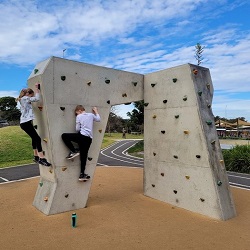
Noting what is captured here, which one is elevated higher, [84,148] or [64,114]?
[64,114]

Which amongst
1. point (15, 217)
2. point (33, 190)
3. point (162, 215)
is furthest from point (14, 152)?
point (162, 215)

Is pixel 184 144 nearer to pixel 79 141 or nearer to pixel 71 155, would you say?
pixel 79 141

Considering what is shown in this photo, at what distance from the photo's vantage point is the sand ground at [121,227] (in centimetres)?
485

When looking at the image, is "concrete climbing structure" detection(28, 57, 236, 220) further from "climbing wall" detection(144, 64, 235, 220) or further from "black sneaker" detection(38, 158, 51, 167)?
"black sneaker" detection(38, 158, 51, 167)

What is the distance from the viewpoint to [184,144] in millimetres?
6996

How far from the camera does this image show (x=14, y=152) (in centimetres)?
1931

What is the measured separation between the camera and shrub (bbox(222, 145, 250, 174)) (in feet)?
45.9

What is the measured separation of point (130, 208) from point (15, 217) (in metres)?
2.88

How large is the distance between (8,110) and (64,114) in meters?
50.0

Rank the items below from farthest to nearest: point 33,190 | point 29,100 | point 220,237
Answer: point 33,190, point 29,100, point 220,237

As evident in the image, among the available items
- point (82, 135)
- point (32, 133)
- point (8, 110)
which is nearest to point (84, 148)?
point (82, 135)

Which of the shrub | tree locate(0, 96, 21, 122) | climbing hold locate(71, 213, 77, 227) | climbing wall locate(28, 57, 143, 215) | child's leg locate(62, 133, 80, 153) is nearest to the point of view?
climbing hold locate(71, 213, 77, 227)

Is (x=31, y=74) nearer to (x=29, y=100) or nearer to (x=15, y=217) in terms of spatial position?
A: (x=29, y=100)

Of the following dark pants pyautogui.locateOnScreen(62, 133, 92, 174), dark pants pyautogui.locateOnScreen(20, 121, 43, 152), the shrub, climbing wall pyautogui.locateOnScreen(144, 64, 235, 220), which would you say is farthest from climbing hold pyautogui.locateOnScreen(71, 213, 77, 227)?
the shrub
